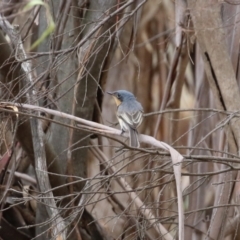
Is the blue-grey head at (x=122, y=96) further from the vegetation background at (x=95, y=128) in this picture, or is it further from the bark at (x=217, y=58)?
the bark at (x=217, y=58)

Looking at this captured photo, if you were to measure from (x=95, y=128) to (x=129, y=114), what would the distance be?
0.97 meters

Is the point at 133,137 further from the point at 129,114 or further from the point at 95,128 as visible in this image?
the point at 95,128

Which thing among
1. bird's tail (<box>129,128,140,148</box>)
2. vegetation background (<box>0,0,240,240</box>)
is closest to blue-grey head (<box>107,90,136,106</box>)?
vegetation background (<box>0,0,240,240</box>)

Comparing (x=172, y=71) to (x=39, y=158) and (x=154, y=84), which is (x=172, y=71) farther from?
(x=154, y=84)

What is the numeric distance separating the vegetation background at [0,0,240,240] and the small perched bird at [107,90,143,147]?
135 millimetres

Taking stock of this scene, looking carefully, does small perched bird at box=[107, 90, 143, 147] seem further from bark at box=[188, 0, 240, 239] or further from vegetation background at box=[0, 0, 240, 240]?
bark at box=[188, 0, 240, 239]

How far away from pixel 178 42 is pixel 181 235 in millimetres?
2232

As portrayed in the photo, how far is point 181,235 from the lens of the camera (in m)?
2.32

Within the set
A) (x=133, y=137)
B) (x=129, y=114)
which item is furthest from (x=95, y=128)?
(x=129, y=114)

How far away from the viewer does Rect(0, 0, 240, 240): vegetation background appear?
3.01m

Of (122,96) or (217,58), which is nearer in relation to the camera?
(217,58)

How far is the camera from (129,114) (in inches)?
140

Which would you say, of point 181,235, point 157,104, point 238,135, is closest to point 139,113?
point 238,135

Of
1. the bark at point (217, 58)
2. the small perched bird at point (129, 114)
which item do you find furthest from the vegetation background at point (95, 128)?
the small perched bird at point (129, 114)
